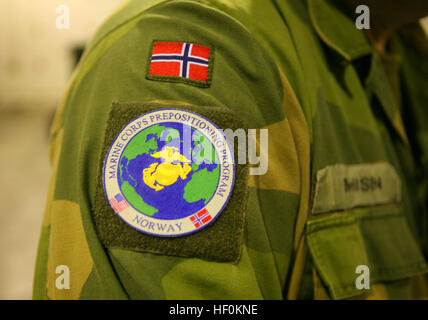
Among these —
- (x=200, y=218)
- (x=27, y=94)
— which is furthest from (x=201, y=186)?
(x=27, y=94)

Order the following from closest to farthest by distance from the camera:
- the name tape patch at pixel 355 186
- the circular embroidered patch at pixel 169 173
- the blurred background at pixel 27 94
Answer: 1. the circular embroidered patch at pixel 169 173
2. the name tape patch at pixel 355 186
3. the blurred background at pixel 27 94

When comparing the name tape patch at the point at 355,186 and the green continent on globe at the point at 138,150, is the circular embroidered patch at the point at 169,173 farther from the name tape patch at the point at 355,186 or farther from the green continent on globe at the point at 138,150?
the name tape patch at the point at 355,186

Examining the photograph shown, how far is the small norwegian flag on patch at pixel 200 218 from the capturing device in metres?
0.39

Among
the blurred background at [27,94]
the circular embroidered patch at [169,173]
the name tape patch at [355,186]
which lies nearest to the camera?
the circular embroidered patch at [169,173]

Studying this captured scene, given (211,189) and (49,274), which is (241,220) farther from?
(49,274)

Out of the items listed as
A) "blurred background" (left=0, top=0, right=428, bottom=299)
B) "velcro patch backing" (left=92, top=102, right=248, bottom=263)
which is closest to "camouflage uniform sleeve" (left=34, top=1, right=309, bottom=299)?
"velcro patch backing" (left=92, top=102, right=248, bottom=263)

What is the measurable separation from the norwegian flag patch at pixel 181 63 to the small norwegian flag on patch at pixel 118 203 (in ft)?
0.49

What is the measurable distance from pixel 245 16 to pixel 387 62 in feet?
1.81

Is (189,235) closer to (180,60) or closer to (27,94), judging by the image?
(180,60)

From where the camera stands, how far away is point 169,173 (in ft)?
1.28

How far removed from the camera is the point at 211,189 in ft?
1.32

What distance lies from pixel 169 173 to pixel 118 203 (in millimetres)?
69

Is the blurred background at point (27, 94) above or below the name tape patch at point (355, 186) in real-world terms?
above

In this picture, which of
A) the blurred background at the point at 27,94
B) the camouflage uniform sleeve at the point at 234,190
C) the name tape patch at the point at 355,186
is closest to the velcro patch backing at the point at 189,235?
the camouflage uniform sleeve at the point at 234,190
